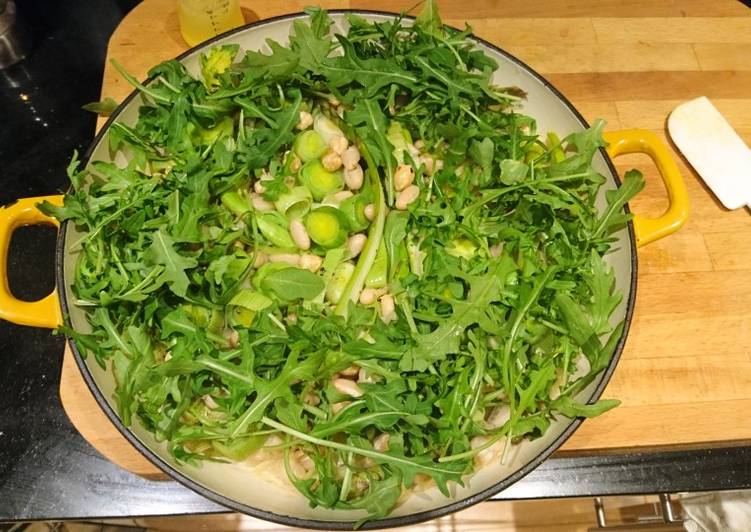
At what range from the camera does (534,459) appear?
A: 81cm

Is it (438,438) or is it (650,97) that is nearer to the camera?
(438,438)

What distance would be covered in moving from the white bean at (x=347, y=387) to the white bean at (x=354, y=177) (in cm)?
33

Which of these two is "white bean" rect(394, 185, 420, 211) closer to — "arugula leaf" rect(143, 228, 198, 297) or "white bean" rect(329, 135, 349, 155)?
"white bean" rect(329, 135, 349, 155)

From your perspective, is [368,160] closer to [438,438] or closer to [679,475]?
[438,438]

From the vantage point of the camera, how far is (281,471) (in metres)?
0.89

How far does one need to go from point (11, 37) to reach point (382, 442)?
1.25 m

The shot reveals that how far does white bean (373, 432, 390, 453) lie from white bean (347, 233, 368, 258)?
290 mm

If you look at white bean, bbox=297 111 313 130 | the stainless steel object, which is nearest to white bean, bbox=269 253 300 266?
white bean, bbox=297 111 313 130

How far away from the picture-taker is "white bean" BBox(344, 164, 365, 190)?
3.35 ft

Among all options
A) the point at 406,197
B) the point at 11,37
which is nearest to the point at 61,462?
the point at 406,197

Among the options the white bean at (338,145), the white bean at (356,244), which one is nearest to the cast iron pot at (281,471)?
the white bean at (338,145)

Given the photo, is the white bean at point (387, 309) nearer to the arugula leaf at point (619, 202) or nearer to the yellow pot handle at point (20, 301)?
the arugula leaf at point (619, 202)

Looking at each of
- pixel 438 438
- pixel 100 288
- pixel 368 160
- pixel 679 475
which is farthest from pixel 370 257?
pixel 679 475

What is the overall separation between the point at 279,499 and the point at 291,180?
20.0 inches
